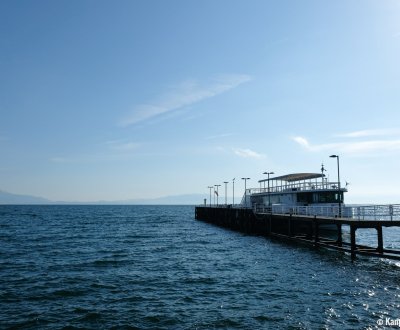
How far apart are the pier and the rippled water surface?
1.60 m

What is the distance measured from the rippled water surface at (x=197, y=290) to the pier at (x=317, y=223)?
1600 mm

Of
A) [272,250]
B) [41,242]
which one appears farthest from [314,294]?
[41,242]

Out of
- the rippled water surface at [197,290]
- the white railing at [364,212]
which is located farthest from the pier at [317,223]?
the rippled water surface at [197,290]

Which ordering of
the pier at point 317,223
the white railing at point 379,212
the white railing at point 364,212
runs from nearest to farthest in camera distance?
1. the white railing at point 379,212
2. the white railing at point 364,212
3. the pier at point 317,223

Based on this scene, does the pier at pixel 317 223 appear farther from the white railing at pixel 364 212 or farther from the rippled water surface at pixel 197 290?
the rippled water surface at pixel 197 290

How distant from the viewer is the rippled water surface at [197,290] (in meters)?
14.7

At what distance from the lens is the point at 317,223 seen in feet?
108

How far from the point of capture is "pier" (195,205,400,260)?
26.1 meters

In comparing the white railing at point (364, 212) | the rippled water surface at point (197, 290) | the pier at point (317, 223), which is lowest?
the rippled water surface at point (197, 290)

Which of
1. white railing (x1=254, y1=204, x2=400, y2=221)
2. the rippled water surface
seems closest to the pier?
white railing (x1=254, y1=204, x2=400, y2=221)

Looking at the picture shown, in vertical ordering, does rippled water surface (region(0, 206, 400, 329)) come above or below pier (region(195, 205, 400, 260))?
below

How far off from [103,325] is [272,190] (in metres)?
49.4

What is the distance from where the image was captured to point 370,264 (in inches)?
1003

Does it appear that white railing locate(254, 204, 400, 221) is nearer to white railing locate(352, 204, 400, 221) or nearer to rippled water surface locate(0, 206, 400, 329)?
white railing locate(352, 204, 400, 221)
